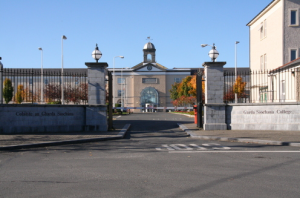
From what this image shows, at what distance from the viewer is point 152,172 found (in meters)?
7.18

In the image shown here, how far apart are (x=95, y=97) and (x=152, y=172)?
10.0 metres

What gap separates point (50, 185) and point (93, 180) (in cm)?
82

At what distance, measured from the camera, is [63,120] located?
Answer: 16453 millimetres

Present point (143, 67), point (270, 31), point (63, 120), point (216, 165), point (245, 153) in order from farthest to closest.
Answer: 1. point (143, 67)
2. point (270, 31)
3. point (63, 120)
4. point (245, 153)
5. point (216, 165)

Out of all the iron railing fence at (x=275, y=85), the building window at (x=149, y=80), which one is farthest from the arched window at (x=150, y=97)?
the iron railing fence at (x=275, y=85)

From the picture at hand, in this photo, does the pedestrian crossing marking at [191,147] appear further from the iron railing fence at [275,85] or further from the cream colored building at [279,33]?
the cream colored building at [279,33]

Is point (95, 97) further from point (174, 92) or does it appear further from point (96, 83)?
point (174, 92)

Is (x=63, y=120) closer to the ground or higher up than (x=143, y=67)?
closer to the ground

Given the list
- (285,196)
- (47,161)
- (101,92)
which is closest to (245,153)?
(285,196)

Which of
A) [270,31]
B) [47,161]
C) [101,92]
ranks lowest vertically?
[47,161]

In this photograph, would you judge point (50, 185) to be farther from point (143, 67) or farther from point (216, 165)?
point (143, 67)

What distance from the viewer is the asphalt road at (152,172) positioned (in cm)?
559

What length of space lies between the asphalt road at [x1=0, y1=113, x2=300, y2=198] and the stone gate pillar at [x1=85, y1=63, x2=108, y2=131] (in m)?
5.37

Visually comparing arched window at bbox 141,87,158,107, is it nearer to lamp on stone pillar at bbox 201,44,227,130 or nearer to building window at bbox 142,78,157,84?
building window at bbox 142,78,157,84
